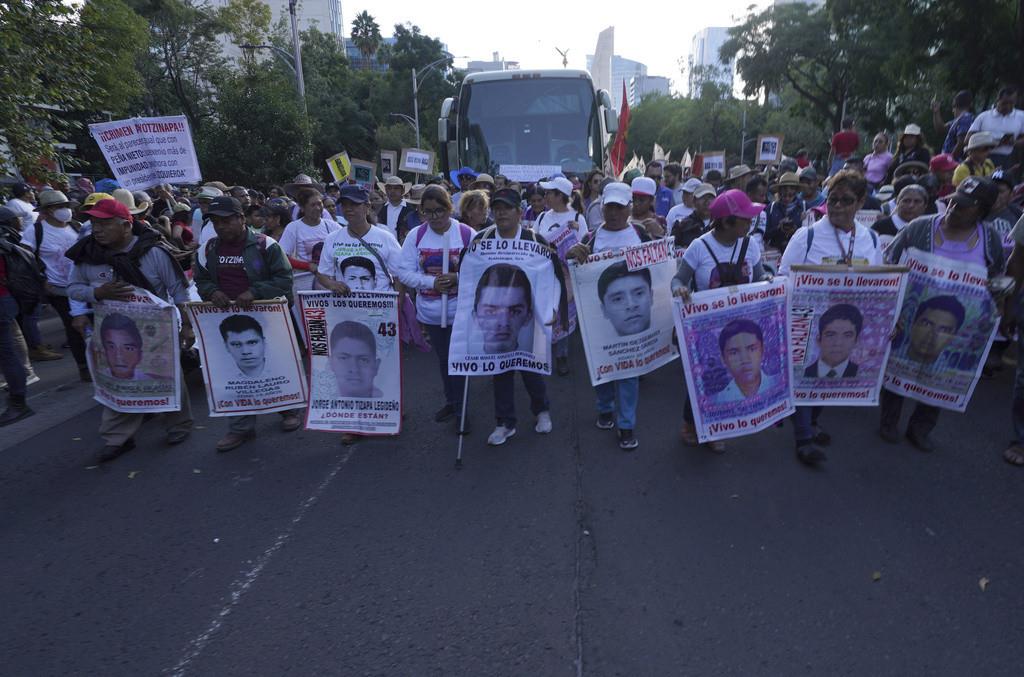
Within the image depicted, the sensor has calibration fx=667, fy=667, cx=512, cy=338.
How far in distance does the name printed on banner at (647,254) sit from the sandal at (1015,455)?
2712mm

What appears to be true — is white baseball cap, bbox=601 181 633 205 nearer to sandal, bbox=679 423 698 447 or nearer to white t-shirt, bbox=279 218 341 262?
sandal, bbox=679 423 698 447

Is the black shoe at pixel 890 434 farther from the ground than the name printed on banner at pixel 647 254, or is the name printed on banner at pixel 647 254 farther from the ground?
the name printed on banner at pixel 647 254

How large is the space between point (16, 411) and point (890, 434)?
764cm

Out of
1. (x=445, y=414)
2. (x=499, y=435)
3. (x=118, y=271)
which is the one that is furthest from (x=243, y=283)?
(x=499, y=435)

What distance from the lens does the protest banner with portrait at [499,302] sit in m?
4.84

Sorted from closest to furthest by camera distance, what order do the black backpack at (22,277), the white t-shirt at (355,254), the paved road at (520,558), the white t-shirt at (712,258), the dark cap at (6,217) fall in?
the paved road at (520,558)
the white t-shirt at (712,258)
the white t-shirt at (355,254)
the black backpack at (22,277)
the dark cap at (6,217)

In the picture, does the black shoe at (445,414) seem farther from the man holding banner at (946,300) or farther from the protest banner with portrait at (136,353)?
the man holding banner at (946,300)

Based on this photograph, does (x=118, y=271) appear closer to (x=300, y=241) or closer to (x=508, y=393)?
(x=300, y=241)

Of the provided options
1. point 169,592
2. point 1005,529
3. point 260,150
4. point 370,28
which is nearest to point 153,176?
point 169,592

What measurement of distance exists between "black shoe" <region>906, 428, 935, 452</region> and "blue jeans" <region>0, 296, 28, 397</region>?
7.63 metres

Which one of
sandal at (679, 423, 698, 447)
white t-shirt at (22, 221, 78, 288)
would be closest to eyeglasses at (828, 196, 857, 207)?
sandal at (679, 423, 698, 447)

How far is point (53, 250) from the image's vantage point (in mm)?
8016

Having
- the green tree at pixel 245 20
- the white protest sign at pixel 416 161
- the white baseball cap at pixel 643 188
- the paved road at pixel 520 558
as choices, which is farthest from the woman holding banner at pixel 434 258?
the green tree at pixel 245 20

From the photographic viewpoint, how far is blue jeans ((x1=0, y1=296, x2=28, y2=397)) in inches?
236
